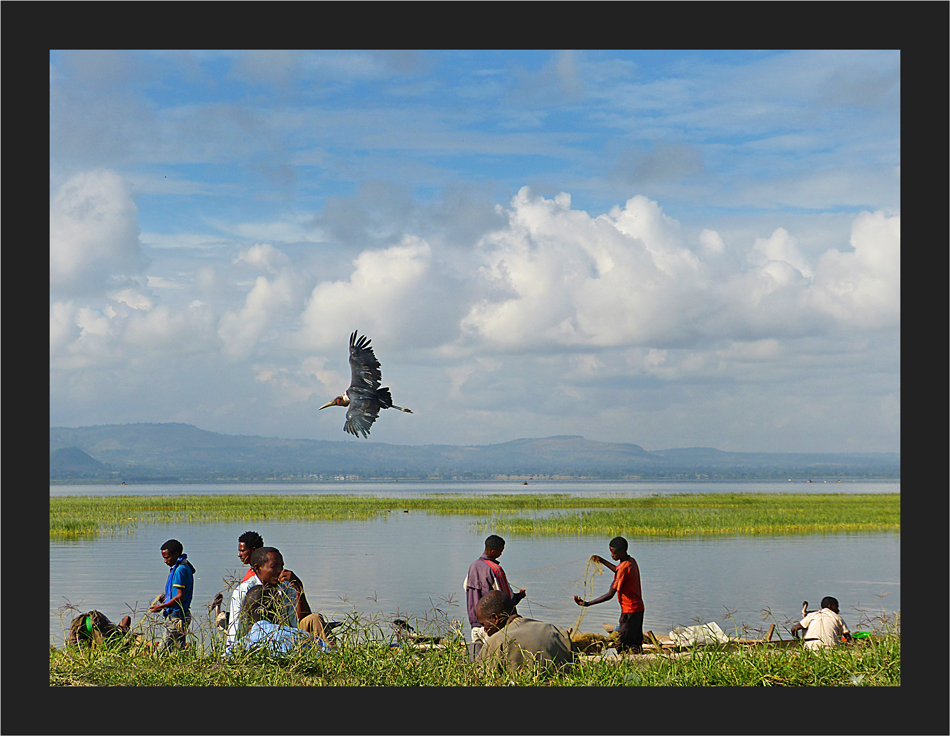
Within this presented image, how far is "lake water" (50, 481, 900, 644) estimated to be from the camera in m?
17.0

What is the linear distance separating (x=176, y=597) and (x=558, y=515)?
32.8 metres

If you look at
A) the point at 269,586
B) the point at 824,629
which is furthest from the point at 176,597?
the point at 824,629

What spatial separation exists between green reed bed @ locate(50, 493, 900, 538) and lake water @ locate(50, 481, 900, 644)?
1.90m

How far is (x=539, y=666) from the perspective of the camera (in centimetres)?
770

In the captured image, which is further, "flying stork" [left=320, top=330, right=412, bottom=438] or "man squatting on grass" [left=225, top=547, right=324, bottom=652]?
"flying stork" [left=320, top=330, right=412, bottom=438]

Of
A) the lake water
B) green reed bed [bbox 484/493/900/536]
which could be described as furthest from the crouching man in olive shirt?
green reed bed [bbox 484/493/900/536]

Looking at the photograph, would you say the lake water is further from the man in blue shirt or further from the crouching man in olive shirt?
the crouching man in olive shirt

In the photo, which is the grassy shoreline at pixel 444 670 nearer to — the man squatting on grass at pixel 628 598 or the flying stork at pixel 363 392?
the man squatting on grass at pixel 628 598

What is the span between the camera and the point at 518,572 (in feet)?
73.2

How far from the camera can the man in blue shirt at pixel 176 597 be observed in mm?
8741

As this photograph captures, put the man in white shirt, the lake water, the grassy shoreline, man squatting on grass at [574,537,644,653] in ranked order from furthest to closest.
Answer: the lake water < man squatting on grass at [574,537,644,653] < the man in white shirt < the grassy shoreline

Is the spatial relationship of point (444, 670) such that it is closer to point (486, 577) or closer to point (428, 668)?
point (428, 668)
